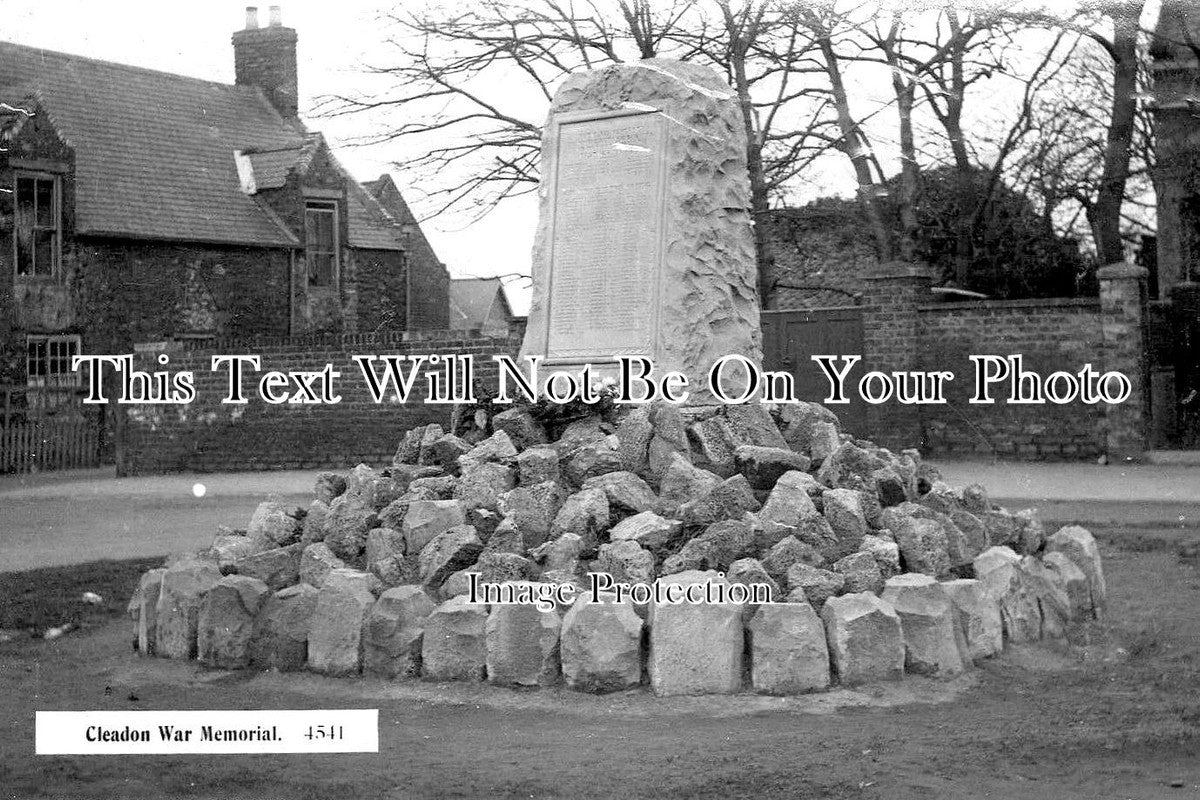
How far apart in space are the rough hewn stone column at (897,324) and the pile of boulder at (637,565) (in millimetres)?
11088

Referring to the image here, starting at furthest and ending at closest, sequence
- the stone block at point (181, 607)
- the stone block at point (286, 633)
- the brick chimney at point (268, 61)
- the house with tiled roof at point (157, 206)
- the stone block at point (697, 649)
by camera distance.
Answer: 1. the brick chimney at point (268, 61)
2. the house with tiled roof at point (157, 206)
3. the stone block at point (181, 607)
4. the stone block at point (286, 633)
5. the stone block at point (697, 649)

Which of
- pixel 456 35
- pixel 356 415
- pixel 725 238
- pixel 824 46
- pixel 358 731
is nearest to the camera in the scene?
pixel 358 731

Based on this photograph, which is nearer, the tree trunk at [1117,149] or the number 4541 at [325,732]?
the number 4541 at [325,732]

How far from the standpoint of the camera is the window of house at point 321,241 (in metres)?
22.5

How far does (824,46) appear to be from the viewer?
16500 millimetres

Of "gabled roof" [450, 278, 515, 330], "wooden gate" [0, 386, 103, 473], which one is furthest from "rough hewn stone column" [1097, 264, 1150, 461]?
"gabled roof" [450, 278, 515, 330]

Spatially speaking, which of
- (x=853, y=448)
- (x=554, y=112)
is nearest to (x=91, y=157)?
(x=554, y=112)

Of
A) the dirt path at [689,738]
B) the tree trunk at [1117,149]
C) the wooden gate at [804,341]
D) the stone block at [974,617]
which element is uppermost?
the tree trunk at [1117,149]

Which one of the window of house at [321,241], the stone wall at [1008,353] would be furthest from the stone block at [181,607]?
the window of house at [321,241]

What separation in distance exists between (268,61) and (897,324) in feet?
29.7

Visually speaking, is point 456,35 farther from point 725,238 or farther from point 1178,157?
point 725,238

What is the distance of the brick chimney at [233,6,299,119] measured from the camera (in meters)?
14.2

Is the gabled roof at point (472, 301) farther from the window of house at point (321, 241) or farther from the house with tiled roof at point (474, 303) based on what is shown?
the window of house at point (321, 241)

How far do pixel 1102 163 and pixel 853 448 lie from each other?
11.1 meters
